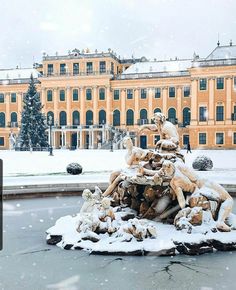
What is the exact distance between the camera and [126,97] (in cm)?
5856

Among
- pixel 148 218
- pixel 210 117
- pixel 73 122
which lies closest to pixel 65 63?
pixel 73 122

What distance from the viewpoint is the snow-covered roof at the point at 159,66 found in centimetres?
5762

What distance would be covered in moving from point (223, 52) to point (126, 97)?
13360 millimetres

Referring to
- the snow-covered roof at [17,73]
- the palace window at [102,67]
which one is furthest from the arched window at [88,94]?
the snow-covered roof at [17,73]

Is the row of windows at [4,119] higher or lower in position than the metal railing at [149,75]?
lower

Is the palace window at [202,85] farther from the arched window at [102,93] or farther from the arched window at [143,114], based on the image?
the arched window at [102,93]

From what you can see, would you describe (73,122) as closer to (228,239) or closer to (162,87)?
(162,87)

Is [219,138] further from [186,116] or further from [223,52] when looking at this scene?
[223,52]

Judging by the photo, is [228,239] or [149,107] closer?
[228,239]

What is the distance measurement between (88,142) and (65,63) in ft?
37.2

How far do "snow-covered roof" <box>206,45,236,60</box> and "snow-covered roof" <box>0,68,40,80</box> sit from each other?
24.8 meters

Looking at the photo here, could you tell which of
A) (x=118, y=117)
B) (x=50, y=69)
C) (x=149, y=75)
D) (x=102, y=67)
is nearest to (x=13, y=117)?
(x=50, y=69)

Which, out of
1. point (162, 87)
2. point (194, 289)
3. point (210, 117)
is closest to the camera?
point (194, 289)

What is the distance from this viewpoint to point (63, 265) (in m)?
5.75
